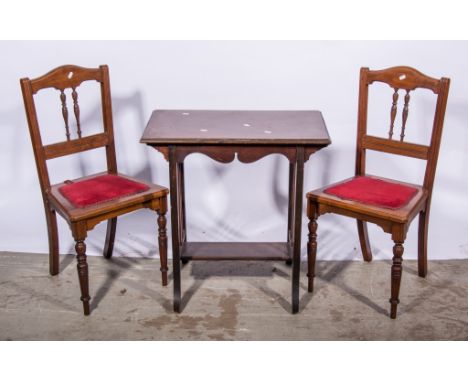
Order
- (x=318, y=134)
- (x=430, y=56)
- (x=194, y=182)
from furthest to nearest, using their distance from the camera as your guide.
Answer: (x=194, y=182)
(x=430, y=56)
(x=318, y=134)

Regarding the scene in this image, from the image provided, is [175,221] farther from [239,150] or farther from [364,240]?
[364,240]

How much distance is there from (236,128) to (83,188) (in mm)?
867

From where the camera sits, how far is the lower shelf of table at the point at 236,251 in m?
3.58

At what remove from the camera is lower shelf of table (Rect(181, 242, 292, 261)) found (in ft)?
11.8

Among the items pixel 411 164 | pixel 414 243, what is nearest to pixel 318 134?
pixel 411 164

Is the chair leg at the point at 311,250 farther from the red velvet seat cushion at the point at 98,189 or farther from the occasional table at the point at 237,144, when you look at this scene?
the red velvet seat cushion at the point at 98,189

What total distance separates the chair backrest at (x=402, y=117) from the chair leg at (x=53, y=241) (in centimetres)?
165

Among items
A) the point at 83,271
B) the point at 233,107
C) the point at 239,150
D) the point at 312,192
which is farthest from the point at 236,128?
the point at 83,271

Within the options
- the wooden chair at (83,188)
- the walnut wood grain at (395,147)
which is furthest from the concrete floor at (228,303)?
the walnut wood grain at (395,147)

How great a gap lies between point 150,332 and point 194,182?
3.55ft

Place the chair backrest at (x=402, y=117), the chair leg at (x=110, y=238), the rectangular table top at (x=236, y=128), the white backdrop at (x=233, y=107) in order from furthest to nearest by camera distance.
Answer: the chair leg at (x=110, y=238), the white backdrop at (x=233, y=107), the chair backrest at (x=402, y=117), the rectangular table top at (x=236, y=128)

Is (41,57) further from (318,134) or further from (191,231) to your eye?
(318,134)

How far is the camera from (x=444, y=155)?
3.96 meters

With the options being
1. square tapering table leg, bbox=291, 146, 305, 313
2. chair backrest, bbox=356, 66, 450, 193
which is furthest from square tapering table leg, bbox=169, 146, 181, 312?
chair backrest, bbox=356, 66, 450, 193
